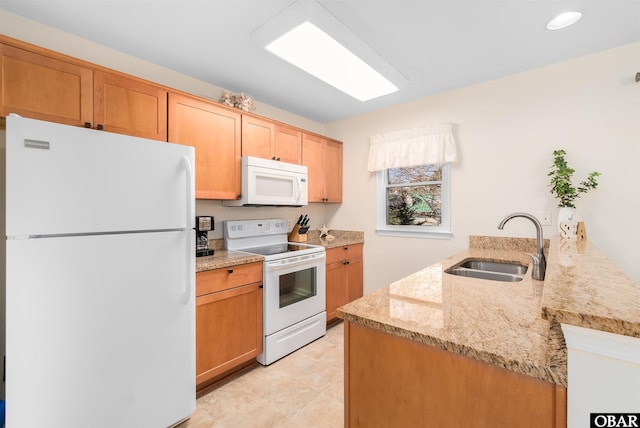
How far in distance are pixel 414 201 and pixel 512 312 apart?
7.23 feet

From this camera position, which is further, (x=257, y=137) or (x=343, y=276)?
(x=343, y=276)

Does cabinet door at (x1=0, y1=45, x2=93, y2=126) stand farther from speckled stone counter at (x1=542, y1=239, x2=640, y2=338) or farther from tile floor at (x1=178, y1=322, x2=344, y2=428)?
speckled stone counter at (x1=542, y1=239, x2=640, y2=338)

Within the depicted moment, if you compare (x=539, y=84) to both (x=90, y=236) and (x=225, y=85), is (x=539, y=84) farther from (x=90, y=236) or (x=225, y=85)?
(x=90, y=236)

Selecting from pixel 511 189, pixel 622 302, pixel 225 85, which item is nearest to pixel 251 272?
pixel 225 85

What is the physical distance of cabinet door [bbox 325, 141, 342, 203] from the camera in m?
3.40

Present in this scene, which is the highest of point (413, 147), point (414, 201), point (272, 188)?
point (413, 147)

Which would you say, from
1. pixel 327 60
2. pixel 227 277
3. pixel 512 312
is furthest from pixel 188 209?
pixel 512 312

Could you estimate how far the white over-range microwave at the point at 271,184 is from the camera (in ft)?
7.98

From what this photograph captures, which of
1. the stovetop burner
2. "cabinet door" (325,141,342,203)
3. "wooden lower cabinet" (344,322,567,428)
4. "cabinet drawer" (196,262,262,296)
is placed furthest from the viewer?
"cabinet door" (325,141,342,203)

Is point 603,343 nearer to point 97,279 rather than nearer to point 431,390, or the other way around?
point 431,390

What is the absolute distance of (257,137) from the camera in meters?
2.60

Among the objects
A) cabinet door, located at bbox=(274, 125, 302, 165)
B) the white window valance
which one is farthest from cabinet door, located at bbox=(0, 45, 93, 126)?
the white window valance

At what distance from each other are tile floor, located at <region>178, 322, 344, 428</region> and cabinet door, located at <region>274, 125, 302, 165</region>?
1.93 m

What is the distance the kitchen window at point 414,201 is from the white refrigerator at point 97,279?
2232 mm
